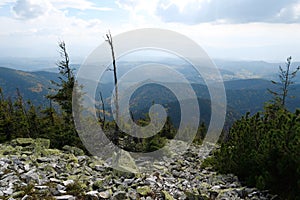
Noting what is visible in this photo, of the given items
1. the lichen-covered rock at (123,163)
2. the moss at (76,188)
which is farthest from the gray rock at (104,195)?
the lichen-covered rock at (123,163)

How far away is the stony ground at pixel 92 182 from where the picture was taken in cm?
996

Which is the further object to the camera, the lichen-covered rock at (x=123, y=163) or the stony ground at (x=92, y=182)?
the lichen-covered rock at (x=123, y=163)

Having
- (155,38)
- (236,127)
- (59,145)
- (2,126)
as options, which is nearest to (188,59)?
(155,38)

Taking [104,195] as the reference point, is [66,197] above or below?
above

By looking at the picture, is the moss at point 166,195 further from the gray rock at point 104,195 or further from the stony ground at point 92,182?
the gray rock at point 104,195

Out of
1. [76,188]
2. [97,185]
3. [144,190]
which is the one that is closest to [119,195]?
[144,190]

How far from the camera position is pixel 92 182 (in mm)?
11492

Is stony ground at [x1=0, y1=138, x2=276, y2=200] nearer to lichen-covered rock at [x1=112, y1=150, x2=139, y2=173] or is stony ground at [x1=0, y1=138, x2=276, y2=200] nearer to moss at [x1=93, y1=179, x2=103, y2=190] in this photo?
moss at [x1=93, y1=179, x2=103, y2=190]

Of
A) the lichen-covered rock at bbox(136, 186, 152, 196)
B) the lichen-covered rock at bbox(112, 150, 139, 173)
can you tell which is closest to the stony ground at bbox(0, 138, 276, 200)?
the lichen-covered rock at bbox(136, 186, 152, 196)

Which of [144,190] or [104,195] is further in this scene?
[144,190]

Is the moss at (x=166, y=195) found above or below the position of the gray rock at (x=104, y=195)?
below

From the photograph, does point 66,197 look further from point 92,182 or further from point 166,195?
point 166,195

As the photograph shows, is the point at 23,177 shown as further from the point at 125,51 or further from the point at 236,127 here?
the point at 236,127

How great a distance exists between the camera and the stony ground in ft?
32.7
